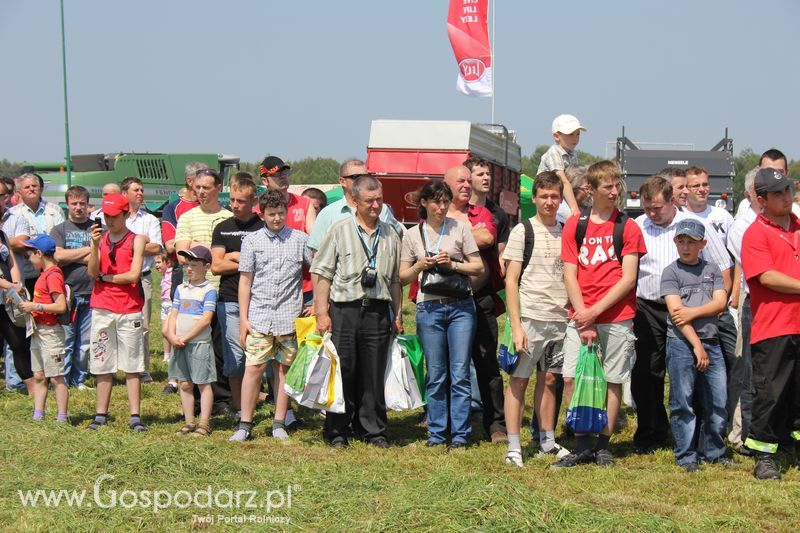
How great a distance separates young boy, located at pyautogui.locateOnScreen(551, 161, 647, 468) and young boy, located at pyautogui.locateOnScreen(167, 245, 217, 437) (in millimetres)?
2949

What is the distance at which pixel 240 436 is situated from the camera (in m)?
7.09

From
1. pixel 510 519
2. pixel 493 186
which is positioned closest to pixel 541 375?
pixel 510 519

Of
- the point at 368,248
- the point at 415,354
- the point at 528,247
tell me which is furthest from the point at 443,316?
the point at 528,247

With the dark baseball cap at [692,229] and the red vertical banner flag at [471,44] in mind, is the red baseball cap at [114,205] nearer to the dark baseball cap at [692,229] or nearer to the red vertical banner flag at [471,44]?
the dark baseball cap at [692,229]

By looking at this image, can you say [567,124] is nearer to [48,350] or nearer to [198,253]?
[198,253]

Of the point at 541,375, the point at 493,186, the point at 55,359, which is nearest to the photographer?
the point at 541,375

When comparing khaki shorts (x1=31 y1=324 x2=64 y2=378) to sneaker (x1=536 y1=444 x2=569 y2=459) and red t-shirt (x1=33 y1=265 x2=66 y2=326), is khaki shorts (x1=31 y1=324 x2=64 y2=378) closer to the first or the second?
red t-shirt (x1=33 y1=265 x2=66 y2=326)

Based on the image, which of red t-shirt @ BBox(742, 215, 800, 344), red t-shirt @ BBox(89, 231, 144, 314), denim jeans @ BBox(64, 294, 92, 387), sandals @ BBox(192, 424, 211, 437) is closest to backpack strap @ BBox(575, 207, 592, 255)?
red t-shirt @ BBox(742, 215, 800, 344)

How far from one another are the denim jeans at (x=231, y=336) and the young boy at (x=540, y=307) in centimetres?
252

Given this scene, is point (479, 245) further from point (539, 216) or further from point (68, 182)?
point (68, 182)

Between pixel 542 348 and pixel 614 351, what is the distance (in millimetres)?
559

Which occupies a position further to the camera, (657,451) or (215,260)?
(215,260)

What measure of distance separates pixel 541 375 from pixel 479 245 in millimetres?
1210

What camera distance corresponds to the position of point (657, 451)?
667 cm
